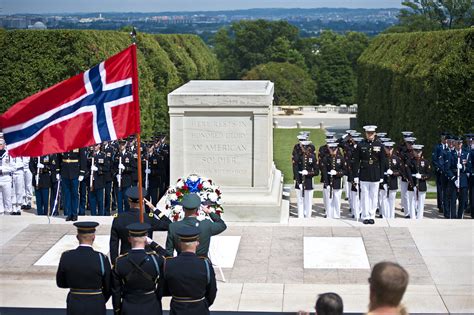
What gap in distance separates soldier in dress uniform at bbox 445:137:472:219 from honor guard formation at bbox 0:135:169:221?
4.60 meters

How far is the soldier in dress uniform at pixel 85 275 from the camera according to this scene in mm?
7113

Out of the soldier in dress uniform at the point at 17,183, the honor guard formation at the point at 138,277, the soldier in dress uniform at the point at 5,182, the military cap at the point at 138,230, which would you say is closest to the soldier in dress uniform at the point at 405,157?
the soldier in dress uniform at the point at 17,183

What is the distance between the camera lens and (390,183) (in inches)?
571

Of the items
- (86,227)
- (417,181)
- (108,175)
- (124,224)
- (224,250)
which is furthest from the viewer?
(108,175)

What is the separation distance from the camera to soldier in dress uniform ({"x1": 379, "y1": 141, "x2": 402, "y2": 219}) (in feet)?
47.6

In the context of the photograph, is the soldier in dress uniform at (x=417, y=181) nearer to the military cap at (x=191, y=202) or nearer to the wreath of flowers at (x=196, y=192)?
the wreath of flowers at (x=196, y=192)

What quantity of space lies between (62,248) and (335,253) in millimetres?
3406

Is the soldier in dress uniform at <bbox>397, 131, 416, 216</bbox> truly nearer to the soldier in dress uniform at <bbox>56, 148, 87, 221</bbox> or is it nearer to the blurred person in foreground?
the soldier in dress uniform at <bbox>56, 148, 87, 221</bbox>

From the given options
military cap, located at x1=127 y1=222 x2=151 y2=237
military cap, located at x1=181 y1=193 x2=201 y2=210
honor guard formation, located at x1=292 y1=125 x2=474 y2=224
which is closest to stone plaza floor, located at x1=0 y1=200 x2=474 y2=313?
honor guard formation, located at x1=292 y1=125 x2=474 y2=224

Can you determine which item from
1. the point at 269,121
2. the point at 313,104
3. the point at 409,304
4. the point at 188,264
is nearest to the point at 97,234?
the point at 269,121

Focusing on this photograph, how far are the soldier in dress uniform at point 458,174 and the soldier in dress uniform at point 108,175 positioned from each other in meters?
5.29

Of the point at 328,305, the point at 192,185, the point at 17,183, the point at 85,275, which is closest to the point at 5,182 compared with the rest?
the point at 17,183

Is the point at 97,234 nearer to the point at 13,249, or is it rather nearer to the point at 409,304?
the point at 13,249

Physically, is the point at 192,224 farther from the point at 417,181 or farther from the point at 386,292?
the point at 417,181
